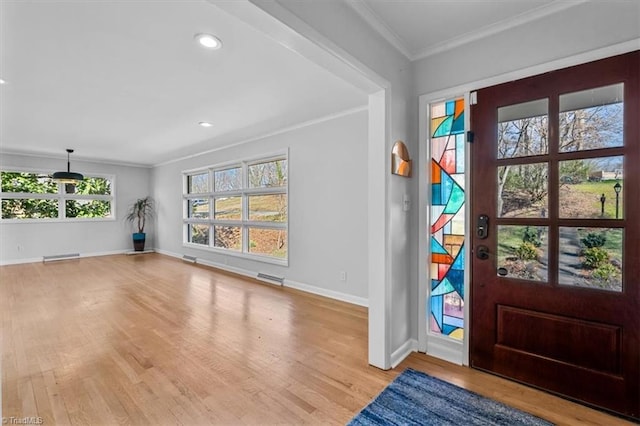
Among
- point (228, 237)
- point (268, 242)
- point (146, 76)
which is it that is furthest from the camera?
point (228, 237)

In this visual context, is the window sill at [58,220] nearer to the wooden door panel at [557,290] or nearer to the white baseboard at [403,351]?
the white baseboard at [403,351]

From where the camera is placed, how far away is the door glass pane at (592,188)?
1767 millimetres

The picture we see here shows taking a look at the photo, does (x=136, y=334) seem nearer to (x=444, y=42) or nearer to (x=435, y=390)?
(x=435, y=390)

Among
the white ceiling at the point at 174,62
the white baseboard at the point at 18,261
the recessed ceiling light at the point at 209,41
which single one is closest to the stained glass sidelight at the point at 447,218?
the white ceiling at the point at 174,62

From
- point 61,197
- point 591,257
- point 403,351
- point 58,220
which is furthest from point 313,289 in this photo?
point 61,197

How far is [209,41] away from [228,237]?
4475 millimetres

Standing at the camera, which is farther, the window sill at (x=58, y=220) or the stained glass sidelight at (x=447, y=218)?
the window sill at (x=58, y=220)

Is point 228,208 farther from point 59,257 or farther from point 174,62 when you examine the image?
point 59,257

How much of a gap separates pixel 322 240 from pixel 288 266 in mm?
872

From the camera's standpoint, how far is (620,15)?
68.2 inches

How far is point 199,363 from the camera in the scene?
2.38 m

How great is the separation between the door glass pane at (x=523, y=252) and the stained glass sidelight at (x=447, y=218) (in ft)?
0.96

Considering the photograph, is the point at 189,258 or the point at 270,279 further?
the point at 189,258

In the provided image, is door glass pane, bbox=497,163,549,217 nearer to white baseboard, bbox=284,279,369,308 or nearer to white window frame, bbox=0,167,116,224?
white baseboard, bbox=284,279,369,308
